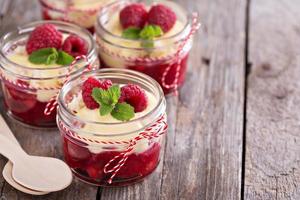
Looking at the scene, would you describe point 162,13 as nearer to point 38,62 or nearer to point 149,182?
point 38,62

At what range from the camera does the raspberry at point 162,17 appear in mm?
2098

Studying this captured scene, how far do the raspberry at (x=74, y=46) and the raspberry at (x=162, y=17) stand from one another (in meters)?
0.25

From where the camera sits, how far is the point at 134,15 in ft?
6.95

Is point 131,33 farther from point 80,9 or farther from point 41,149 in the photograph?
point 41,149

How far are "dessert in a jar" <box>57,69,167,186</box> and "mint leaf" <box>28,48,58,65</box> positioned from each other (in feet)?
0.55

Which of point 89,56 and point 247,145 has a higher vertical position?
point 89,56

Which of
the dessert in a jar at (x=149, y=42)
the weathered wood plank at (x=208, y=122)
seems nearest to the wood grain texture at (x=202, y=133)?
the weathered wood plank at (x=208, y=122)

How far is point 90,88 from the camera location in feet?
5.81

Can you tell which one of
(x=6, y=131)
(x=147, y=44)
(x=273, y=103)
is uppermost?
(x=147, y=44)

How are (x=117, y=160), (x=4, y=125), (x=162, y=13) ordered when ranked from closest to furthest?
(x=117, y=160)
(x=4, y=125)
(x=162, y=13)

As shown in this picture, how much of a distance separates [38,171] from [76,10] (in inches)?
31.4

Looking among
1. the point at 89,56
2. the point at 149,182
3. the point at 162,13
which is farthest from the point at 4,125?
the point at 162,13

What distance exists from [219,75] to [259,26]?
Answer: 396 mm

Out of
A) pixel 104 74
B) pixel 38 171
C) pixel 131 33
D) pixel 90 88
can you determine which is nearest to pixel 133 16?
pixel 131 33
